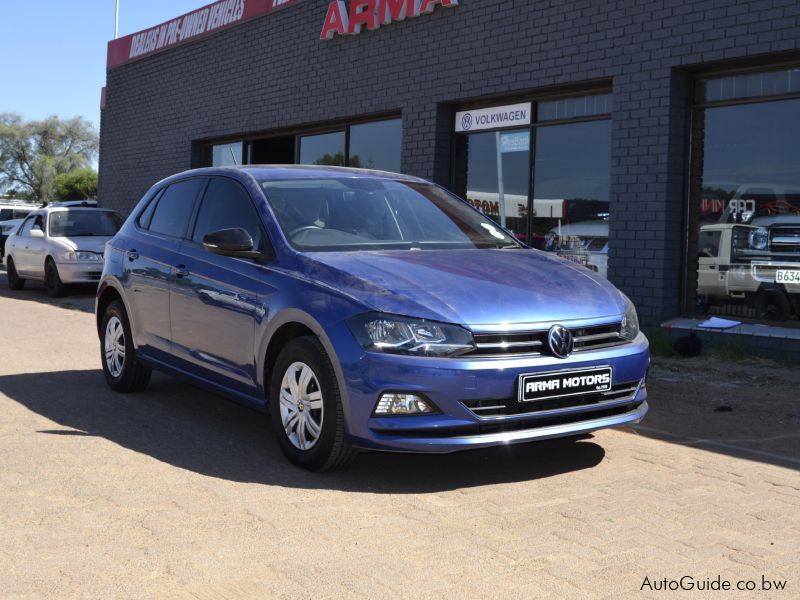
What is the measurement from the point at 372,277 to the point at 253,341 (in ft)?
3.15

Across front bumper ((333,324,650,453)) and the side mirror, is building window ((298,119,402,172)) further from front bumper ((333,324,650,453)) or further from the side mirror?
front bumper ((333,324,650,453))

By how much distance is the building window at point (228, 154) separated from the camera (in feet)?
65.1

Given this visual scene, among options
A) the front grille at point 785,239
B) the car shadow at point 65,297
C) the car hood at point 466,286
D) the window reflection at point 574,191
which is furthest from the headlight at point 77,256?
the car hood at point 466,286

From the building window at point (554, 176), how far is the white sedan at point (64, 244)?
7.48 meters

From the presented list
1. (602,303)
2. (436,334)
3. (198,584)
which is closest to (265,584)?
(198,584)

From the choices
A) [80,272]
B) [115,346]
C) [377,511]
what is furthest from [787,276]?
[80,272]

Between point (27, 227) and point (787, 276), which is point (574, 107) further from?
point (27, 227)

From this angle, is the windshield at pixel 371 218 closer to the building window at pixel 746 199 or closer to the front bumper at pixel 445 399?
the front bumper at pixel 445 399

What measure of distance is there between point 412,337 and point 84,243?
556 inches

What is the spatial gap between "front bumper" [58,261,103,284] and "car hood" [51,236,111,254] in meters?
0.27

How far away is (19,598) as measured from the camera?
11.8 feet

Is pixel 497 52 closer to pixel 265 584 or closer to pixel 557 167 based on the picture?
pixel 557 167

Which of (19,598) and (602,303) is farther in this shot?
(602,303)

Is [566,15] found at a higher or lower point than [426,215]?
higher
